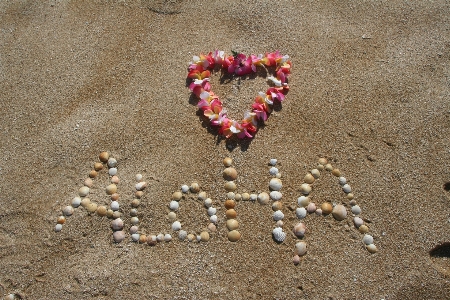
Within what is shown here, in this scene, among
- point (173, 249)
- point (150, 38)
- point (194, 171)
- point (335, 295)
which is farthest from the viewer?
point (150, 38)

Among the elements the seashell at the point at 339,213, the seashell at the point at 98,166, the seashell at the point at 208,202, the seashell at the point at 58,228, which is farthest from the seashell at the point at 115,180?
the seashell at the point at 339,213

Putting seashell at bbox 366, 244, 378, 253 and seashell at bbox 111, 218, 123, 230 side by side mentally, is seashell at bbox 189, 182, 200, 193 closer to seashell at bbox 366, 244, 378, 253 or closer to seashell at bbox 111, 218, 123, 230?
seashell at bbox 111, 218, 123, 230

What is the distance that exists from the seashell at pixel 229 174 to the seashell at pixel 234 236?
479 mm

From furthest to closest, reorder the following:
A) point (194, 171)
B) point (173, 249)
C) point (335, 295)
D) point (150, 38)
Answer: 1. point (150, 38)
2. point (194, 171)
3. point (173, 249)
4. point (335, 295)

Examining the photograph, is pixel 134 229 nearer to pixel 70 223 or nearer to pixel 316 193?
pixel 70 223

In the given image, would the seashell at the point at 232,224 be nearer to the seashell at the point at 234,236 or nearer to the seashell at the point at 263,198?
the seashell at the point at 234,236

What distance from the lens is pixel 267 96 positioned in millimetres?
3584

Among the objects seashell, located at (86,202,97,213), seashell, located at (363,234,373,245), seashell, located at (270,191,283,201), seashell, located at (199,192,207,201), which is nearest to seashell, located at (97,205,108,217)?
seashell, located at (86,202,97,213)

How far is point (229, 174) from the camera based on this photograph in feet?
10.8

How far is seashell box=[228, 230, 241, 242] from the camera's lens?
3082 mm

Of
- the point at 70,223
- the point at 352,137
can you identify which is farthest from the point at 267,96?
the point at 70,223

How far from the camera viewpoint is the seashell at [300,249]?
9.89 feet

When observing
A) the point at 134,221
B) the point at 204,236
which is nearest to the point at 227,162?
the point at 204,236

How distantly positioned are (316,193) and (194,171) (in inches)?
43.5
